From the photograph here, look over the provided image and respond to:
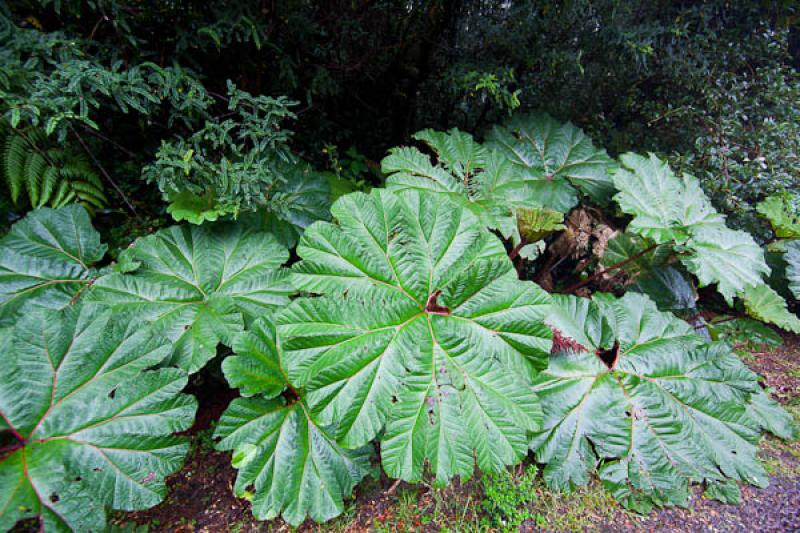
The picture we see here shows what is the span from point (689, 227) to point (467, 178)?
52.7 inches

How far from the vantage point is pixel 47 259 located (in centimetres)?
190

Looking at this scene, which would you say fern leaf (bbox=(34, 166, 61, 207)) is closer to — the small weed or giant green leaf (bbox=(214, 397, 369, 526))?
giant green leaf (bbox=(214, 397, 369, 526))

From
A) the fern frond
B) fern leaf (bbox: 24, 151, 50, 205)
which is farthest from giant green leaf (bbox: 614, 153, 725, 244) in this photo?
fern leaf (bbox: 24, 151, 50, 205)

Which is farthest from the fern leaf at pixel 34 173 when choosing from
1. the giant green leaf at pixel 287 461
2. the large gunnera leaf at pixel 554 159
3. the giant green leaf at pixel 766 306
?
the giant green leaf at pixel 766 306

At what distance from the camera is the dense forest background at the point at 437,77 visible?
2.07m

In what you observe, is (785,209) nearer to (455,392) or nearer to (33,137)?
(455,392)

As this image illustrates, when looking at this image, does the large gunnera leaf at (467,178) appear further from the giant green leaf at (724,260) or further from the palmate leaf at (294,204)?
the giant green leaf at (724,260)

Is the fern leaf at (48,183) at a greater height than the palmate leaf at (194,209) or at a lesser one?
greater

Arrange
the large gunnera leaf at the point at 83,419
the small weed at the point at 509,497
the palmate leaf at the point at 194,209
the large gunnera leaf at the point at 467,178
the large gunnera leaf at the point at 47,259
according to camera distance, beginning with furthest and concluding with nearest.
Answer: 1. the large gunnera leaf at the point at 467,178
2. the palmate leaf at the point at 194,209
3. the large gunnera leaf at the point at 47,259
4. the small weed at the point at 509,497
5. the large gunnera leaf at the point at 83,419

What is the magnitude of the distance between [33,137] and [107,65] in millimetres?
550

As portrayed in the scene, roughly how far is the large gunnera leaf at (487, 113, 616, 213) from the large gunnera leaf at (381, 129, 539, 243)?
186 mm

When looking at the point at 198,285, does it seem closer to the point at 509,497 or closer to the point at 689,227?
the point at 509,497

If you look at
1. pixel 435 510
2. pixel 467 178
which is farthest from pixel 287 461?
pixel 467 178

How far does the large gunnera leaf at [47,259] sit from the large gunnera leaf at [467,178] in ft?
5.29
